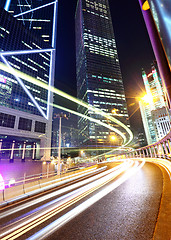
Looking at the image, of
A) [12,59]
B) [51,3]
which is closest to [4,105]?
[12,59]

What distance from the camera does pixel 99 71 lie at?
138000 mm

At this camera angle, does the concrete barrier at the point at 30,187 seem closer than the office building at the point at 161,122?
Yes

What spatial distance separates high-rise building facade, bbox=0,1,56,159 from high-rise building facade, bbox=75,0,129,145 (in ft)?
186

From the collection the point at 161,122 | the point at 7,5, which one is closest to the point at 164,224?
the point at 7,5

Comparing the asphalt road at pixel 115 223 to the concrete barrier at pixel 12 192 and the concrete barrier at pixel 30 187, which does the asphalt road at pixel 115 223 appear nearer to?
the concrete barrier at pixel 12 192

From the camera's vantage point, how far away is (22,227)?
11.3 ft

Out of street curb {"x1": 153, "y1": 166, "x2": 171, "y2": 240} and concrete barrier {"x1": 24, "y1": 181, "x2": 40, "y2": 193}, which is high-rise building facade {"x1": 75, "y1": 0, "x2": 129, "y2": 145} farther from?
street curb {"x1": 153, "y1": 166, "x2": 171, "y2": 240}

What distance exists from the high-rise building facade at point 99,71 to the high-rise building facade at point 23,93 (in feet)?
186

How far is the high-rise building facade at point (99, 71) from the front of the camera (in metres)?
122

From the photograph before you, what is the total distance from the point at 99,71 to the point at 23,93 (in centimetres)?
10309

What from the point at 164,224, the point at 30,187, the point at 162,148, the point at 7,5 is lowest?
the point at 30,187

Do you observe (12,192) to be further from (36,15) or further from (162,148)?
(36,15)

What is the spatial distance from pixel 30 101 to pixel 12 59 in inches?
954

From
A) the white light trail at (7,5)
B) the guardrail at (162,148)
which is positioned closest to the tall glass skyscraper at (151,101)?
the guardrail at (162,148)
